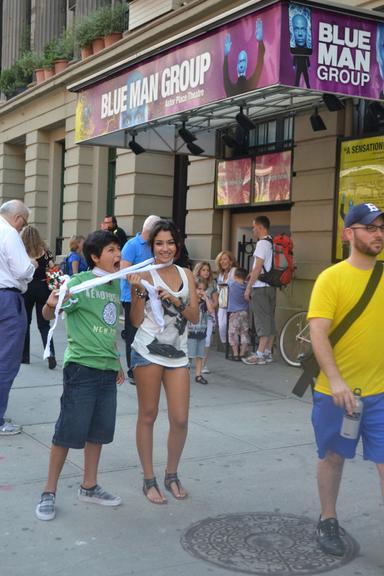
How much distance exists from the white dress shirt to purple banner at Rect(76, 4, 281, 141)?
11.1ft

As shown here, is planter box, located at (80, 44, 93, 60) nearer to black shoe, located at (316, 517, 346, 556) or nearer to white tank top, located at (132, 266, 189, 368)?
white tank top, located at (132, 266, 189, 368)

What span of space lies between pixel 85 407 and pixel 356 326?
1.69 m

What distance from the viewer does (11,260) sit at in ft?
19.5

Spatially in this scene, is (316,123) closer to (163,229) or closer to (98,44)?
(163,229)

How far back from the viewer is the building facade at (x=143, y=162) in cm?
1047

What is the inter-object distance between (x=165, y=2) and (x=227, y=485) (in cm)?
1111

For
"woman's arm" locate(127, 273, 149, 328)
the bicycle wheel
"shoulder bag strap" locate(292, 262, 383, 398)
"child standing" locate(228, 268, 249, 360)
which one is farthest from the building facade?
"shoulder bag strap" locate(292, 262, 383, 398)

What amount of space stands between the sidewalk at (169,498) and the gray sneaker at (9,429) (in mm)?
80

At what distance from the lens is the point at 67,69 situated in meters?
18.1

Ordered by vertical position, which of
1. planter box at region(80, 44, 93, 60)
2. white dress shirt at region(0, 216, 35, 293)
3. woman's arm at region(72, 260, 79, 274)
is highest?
planter box at region(80, 44, 93, 60)

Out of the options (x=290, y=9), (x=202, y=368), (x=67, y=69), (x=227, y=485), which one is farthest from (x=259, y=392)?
(x=67, y=69)

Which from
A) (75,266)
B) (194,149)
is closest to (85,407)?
(194,149)

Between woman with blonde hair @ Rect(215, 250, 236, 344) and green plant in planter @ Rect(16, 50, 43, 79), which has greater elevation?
green plant in planter @ Rect(16, 50, 43, 79)

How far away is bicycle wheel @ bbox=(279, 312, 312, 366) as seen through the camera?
33.4ft
